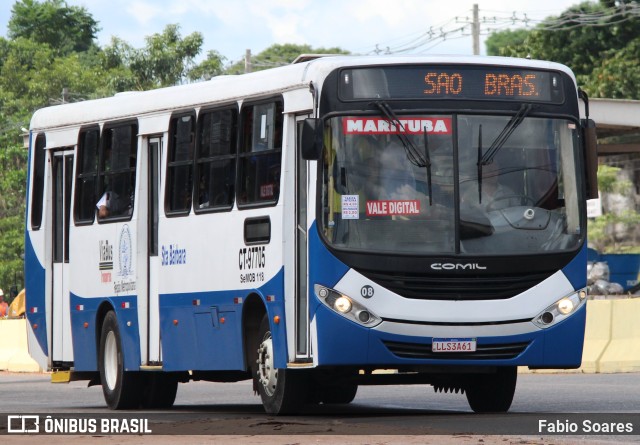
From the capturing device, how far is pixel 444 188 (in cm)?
1441

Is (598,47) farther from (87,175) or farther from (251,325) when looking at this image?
(251,325)

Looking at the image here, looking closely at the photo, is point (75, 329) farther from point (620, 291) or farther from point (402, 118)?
point (620, 291)

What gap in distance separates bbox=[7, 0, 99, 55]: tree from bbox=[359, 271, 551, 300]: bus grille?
7282cm

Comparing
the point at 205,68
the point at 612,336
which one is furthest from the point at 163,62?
the point at 612,336

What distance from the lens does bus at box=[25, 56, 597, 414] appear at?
14.3 metres

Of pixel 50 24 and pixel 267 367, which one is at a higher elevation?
pixel 50 24

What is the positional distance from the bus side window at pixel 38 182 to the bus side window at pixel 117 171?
5.55 feet

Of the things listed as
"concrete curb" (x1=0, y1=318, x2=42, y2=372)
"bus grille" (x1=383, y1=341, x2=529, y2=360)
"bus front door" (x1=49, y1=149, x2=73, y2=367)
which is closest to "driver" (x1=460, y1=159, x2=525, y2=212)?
"bus grille" (x1=383, y1=341, x2=529, y2=360)

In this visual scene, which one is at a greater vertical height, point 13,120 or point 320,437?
point 13,120

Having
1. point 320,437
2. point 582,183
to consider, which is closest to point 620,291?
point 582,183

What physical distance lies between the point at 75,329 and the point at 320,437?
7772 mm

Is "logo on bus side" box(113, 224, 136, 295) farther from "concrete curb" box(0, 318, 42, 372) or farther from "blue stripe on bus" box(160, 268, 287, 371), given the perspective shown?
"concrete curb" box(0, 318, 42, 372)

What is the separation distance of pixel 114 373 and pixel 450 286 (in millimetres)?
5615

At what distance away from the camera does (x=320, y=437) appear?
12305 millimetres
